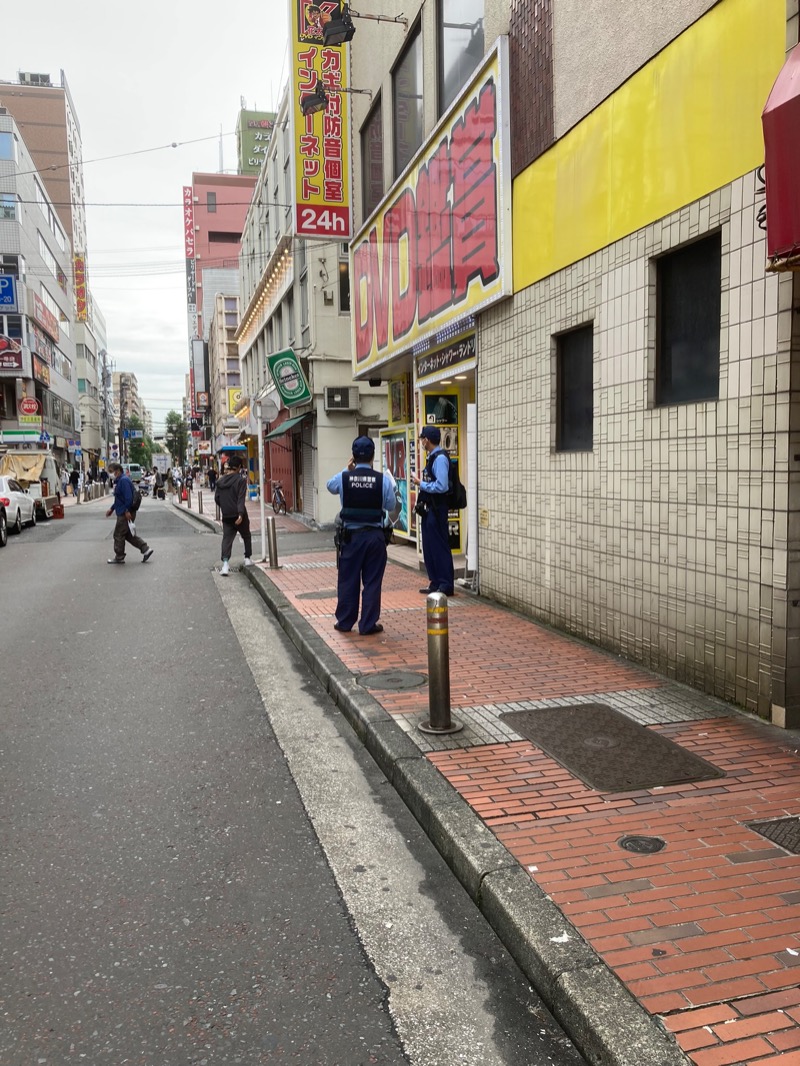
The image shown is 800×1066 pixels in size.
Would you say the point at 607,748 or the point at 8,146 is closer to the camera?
the point at 607,748

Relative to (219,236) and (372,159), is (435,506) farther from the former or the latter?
(219,236)

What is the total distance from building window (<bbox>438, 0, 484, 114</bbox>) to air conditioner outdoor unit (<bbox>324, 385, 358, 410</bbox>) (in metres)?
9.39

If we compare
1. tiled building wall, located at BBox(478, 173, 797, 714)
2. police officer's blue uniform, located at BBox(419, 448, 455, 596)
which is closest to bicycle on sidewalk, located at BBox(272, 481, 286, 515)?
police officer's blue uniform, located at BBox(419, 448, 455, 596)

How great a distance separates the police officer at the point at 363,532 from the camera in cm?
762

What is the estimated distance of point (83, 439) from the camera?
8425 centimetres

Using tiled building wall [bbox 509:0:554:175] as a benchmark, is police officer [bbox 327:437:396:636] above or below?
below

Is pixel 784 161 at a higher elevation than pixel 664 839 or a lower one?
higher

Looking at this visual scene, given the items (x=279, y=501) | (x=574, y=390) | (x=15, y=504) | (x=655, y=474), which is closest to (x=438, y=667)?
(x=655, y=474)

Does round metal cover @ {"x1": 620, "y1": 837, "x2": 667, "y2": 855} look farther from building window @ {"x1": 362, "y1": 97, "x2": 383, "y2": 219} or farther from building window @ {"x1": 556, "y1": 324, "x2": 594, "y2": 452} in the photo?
building window @ {"x1": 362, "y1": 97, "x2": 383, "y2": 219}

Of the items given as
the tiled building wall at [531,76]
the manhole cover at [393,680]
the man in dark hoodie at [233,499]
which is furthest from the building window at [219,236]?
the manhole cover at [393,680]

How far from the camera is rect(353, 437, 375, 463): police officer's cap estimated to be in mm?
7565

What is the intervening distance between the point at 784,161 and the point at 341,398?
1597 centimetres

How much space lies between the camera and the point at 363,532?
7.73 m

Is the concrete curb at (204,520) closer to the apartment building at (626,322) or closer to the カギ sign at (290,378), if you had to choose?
the カギ sign at (290,378)
